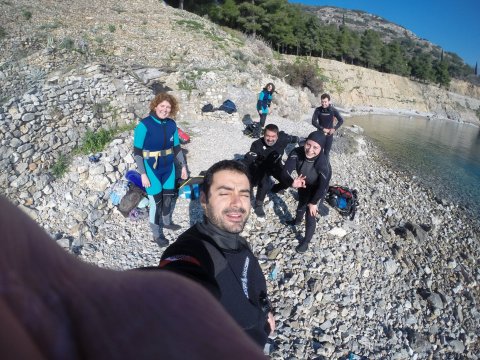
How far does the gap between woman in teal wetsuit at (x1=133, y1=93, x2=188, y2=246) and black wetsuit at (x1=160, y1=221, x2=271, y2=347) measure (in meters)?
2.41

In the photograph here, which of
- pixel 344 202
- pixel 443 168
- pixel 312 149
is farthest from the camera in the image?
pixel 443 168

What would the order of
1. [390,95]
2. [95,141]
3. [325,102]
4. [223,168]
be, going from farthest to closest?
[390,95] < [325,102] < [95,141] < [223,168]

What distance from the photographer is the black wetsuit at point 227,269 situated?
1.57 m

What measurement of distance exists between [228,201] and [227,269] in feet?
1.97

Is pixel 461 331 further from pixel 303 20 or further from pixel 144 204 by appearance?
pixel 303 20

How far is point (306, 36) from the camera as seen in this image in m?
46.9

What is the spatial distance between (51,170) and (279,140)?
4894 mm

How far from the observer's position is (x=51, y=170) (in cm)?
595

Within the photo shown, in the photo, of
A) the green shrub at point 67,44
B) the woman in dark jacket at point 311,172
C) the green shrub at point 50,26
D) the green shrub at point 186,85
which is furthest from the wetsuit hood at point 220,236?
the green shrub at point 50,26

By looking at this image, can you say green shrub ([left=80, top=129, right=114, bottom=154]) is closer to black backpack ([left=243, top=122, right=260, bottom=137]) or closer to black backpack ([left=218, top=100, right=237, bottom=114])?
black backpack ([left=243, top=122, right=260, bottom=137])

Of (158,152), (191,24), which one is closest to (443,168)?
(158,152)

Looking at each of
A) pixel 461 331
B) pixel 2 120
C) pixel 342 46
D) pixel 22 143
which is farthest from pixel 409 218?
pixel 342 46

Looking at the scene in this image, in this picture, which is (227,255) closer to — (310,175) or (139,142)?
(139,142)

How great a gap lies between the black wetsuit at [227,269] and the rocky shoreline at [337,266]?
2.11 metres
